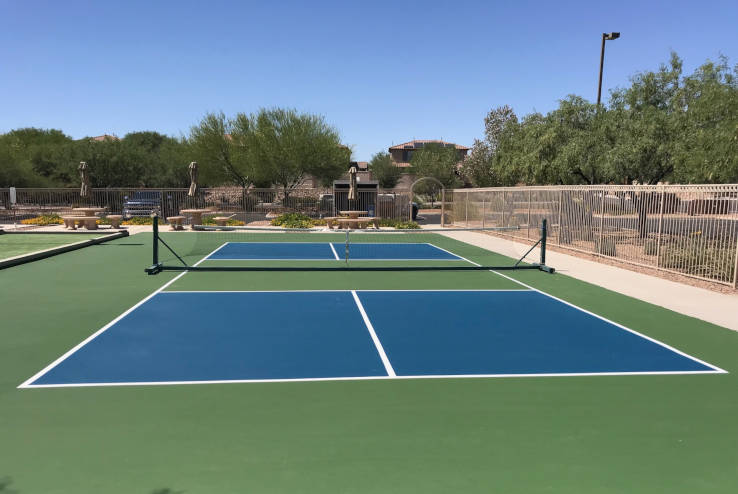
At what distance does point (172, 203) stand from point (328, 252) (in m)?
19.5

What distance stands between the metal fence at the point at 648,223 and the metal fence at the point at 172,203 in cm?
1207

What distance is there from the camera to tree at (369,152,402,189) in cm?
7556

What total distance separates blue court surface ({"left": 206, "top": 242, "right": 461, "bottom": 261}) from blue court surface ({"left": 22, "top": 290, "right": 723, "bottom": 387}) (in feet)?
22.8

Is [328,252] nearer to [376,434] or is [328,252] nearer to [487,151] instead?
[376,434]

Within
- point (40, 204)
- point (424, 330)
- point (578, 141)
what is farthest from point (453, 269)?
point (40, 204)

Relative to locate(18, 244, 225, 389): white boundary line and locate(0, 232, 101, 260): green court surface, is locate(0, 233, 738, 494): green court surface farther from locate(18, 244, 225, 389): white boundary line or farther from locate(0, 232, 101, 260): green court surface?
locate(0, 232, 101, 260): green court surface

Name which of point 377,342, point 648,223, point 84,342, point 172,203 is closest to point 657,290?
point 648,223

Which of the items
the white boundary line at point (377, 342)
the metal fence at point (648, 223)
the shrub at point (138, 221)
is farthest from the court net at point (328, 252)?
the shrub at point (138, 221)

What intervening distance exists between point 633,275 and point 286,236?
16.4 metres

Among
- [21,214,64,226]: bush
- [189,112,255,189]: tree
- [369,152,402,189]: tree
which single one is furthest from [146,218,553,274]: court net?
[369,152,402,189]: tree

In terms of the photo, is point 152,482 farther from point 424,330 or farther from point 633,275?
point 633,275

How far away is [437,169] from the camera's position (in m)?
57.7

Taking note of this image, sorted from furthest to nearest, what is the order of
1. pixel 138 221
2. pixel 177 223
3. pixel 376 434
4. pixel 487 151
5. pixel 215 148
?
pixel 487 151, pixel 215 148, pixel 138 221, pixel 177 223, pixel 376 434

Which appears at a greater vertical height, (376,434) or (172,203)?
(172,203)
